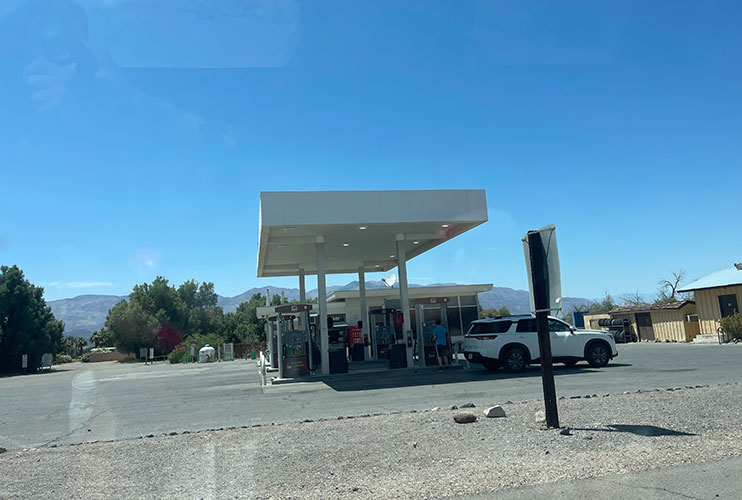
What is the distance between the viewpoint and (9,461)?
7242 millimetres

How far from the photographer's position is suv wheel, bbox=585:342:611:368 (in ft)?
55.7

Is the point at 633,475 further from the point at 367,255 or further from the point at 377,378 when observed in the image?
the point at 367,255

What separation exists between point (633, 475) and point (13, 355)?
52.9 metres

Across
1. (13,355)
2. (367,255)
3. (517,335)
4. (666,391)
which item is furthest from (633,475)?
(13,355)

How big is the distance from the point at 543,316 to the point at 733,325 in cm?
2438

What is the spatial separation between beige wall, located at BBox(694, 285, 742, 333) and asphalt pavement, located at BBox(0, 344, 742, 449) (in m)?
11.3

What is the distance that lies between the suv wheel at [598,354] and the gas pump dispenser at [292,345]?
922cm

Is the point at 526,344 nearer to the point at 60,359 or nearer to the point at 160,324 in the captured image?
the point at 160,324

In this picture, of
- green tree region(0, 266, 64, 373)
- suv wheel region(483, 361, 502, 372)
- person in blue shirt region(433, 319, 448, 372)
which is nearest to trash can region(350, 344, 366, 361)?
person in blue shirt region(433, 319, 448, 372)

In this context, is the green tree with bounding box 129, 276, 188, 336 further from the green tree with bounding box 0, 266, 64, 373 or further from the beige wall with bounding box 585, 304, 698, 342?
the beige wall with bounding box 585, 304, 698, 342

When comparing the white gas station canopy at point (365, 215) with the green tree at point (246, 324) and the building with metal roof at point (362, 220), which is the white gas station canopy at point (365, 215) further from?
the green tree at point (246, 324)

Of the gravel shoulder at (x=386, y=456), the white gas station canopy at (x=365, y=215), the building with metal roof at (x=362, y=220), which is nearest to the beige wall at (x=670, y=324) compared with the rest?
the building with metal roof at (x=362, y=220)

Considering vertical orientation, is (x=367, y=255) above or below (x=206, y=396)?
above

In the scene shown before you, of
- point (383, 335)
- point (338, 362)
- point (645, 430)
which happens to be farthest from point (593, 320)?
point (645, 430)
